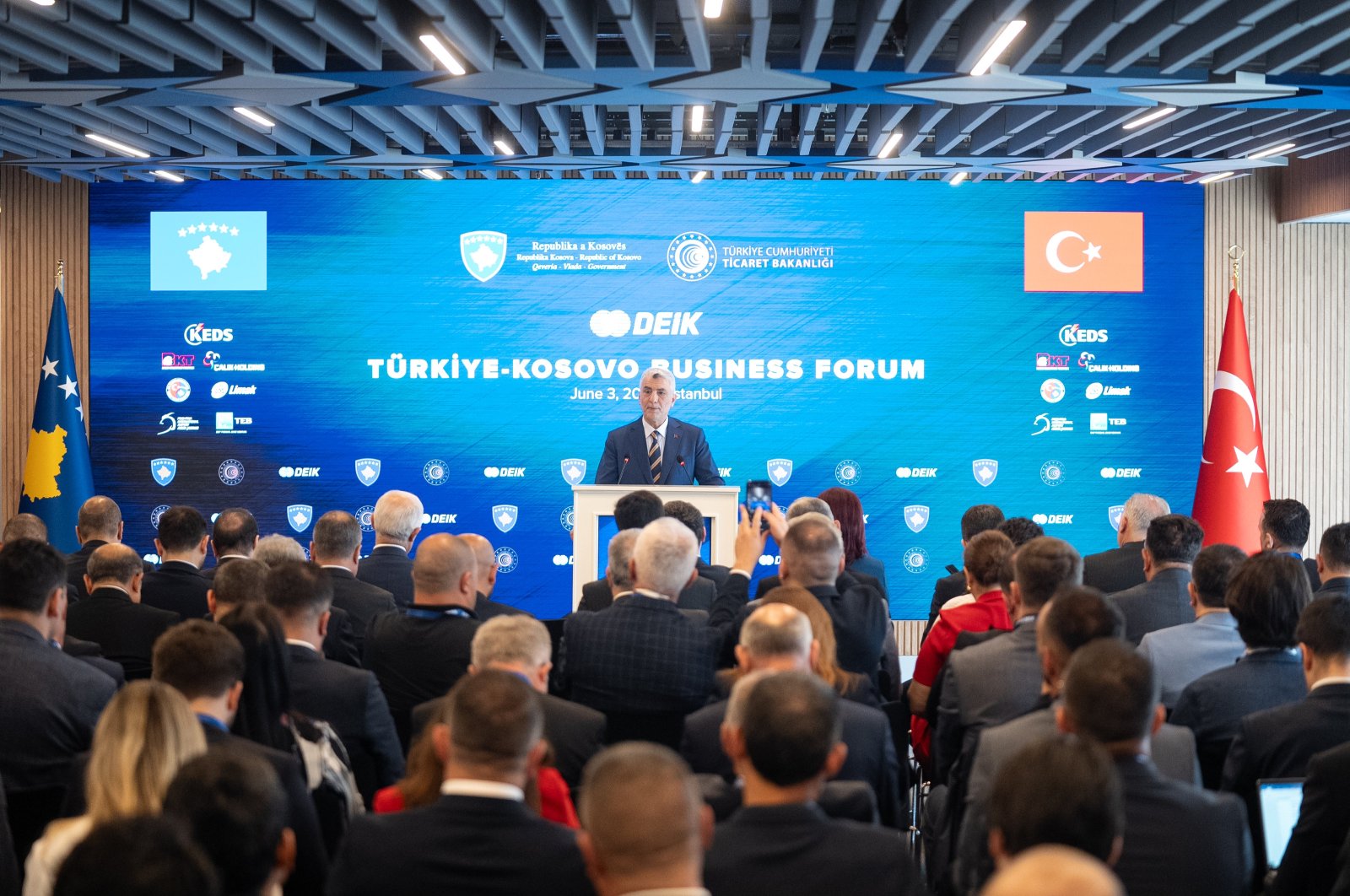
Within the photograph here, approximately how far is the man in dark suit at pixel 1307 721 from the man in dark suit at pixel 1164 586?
65.1 inches

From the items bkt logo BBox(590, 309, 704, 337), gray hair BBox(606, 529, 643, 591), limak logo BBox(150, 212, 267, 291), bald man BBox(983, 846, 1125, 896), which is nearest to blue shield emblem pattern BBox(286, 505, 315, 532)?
limak logo BBox(150, 212, 267, 291)

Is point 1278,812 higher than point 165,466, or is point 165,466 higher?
point 165,466

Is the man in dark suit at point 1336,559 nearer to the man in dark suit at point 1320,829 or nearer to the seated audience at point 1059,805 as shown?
the man in dark suit at point 1320,829

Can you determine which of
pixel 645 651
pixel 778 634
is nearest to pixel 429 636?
pixel 645 651

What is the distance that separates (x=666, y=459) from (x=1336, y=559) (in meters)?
4.17

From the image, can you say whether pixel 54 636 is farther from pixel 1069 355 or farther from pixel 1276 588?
pixel 1069 355

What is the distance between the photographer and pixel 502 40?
721cm

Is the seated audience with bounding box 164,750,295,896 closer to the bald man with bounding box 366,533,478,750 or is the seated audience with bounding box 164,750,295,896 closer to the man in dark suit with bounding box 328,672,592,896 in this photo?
the man in dark suit with bounding box 328,672,592,896

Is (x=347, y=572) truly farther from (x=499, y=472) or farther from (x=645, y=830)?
(x=499, y=472)

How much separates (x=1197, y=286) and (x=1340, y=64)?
12.2ft

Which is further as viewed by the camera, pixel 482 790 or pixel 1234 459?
pixel 1234 459

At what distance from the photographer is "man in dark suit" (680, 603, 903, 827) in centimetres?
321

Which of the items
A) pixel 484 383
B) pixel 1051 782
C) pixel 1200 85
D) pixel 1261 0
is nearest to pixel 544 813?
pixel 1051 782

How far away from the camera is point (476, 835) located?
7.45 ft
